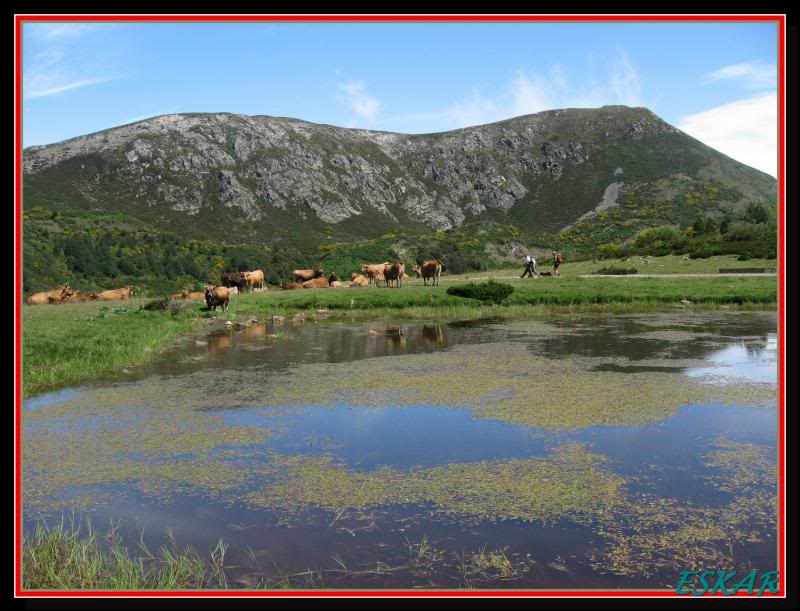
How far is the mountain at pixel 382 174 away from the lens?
122000 mm

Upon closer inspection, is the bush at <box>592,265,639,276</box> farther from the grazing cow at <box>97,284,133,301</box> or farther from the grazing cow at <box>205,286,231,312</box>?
the grazing cow at <box>97,284,133,301</box>

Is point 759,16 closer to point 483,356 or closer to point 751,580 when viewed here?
point 751,580

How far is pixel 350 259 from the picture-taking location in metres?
67.4

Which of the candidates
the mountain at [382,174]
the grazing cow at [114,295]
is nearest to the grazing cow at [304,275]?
the grazing cow at [114,295]

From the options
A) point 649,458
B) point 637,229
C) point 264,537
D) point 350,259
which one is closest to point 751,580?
point 649,458

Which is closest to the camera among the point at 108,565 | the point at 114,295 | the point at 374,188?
the point at 108,565

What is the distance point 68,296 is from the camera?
37.4m

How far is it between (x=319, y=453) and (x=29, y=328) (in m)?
15.6

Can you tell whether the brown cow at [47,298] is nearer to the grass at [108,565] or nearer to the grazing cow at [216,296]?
the grazing cow at [216,296]

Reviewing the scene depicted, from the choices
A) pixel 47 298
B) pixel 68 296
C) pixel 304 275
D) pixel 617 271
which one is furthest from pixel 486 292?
pixel 47 298

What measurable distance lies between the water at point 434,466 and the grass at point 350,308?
263cm

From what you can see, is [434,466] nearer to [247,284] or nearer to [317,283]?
[247,284]

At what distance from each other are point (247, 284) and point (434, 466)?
37.1m
